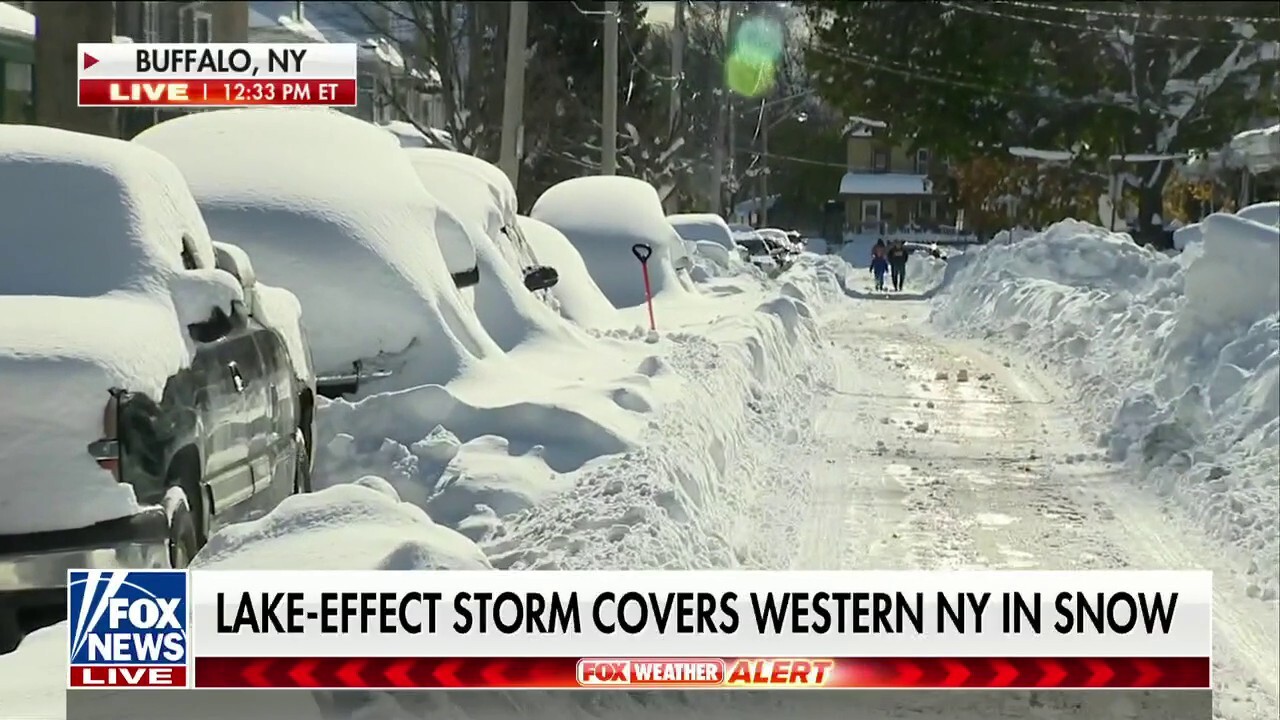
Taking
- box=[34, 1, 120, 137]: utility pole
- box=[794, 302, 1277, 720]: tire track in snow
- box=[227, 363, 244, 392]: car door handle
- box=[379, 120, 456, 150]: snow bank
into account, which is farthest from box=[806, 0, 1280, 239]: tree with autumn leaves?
box=[227, 363, 244, 392]: car door handle

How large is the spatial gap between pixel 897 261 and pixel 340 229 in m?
2.83

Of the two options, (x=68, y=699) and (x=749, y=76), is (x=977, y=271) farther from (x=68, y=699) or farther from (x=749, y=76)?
(x=68, y=699)

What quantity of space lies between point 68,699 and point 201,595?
345mm

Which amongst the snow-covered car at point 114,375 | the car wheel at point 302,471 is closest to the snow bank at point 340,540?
the snow-covered car at point 114,375

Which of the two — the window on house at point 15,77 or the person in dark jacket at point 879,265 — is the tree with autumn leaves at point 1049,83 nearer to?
the person in dark jacket at point 879,265

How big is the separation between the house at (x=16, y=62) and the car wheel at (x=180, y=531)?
1.01 metres

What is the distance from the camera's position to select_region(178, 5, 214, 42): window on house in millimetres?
4336

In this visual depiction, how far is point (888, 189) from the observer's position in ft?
16.6

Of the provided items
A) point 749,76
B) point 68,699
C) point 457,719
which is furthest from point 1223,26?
point 68,699

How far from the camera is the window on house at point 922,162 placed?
511cm

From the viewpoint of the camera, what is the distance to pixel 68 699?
3811mm

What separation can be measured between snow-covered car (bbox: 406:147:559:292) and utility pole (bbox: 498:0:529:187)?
5.73ft

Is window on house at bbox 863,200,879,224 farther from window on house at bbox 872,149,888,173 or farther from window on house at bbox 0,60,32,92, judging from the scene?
window on house at bbox 0,60,32,92

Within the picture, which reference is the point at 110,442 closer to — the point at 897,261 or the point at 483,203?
the point at 897,261
